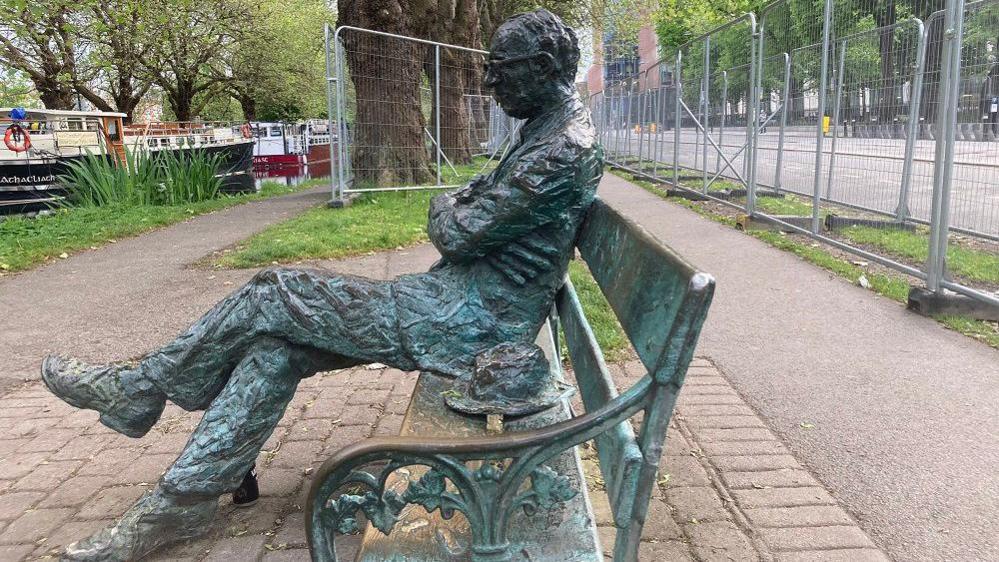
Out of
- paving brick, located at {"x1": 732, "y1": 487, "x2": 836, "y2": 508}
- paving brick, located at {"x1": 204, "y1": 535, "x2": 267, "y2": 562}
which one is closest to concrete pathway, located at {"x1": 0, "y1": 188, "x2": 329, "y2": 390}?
paving brick, located at {"x1": 204, "y1": 535, "x2": 267, "y2": 562}

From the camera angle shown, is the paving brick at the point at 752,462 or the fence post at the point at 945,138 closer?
the paving brick at the point at 752,462

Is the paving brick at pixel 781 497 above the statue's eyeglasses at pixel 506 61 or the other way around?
the other way around

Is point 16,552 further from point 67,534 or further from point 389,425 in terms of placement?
point 389,425

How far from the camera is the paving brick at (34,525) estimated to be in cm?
276

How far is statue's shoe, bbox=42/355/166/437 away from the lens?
2.50m

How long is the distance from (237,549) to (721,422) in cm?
228

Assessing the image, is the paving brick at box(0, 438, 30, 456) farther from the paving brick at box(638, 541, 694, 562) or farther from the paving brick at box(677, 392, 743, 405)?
the paving brick at box(677, 392, 743, 405)

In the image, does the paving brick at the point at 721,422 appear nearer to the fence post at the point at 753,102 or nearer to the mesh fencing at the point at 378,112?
the fence post at the point at 753,102

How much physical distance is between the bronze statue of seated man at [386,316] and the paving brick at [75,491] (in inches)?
29.2

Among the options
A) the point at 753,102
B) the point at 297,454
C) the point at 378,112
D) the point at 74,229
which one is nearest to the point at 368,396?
the point at 297,454

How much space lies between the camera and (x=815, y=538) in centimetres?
262

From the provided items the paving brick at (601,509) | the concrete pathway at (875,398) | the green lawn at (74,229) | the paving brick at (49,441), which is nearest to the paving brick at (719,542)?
the paving brick at (601,509)

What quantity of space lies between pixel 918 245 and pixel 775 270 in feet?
4.57

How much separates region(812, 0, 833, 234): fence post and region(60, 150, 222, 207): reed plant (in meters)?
9.80
